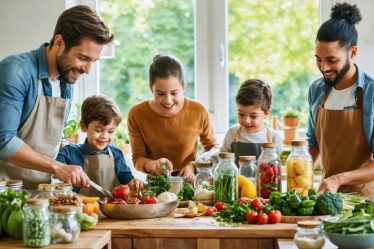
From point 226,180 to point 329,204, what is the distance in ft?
1.78

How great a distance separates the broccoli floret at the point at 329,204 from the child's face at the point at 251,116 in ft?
3.27

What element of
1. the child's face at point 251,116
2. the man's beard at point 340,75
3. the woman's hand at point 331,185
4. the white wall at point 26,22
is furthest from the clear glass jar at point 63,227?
the white wall at point 26,22

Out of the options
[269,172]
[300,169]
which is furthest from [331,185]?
[269,172]

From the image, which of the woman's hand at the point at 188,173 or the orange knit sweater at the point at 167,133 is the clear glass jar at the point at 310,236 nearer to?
the woman's hand at the point at 188,173

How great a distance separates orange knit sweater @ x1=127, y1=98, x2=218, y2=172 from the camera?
386 centimetres

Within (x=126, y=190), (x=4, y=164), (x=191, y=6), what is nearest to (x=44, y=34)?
(x=191, y=6)

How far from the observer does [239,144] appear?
12.6 ft

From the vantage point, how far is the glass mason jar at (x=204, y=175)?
335 centimetres

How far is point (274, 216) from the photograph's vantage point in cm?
280

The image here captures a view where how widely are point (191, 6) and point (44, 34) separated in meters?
1.20

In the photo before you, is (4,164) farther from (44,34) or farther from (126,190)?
(44,34)

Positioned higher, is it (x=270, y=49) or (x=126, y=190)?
(x=270, y=49)

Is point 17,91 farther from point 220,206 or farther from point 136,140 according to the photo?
point 220,206

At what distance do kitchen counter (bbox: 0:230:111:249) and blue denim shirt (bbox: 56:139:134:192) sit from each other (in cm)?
90
